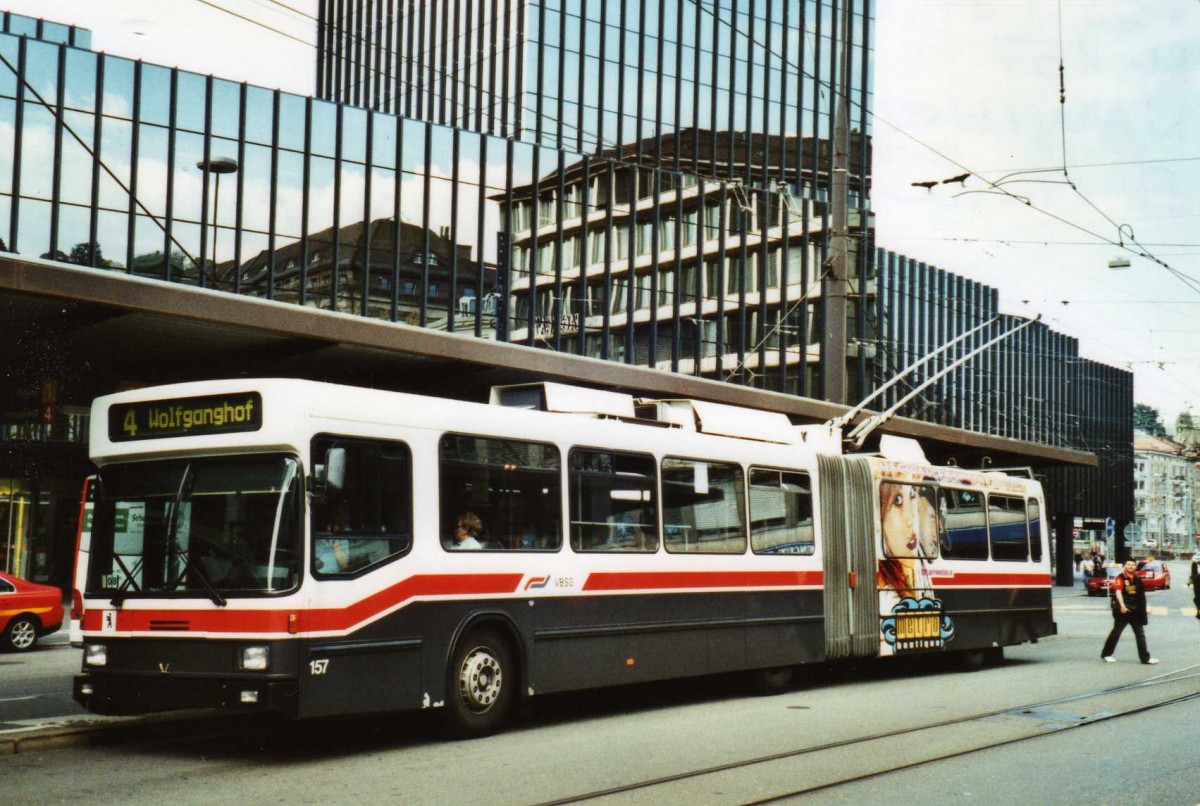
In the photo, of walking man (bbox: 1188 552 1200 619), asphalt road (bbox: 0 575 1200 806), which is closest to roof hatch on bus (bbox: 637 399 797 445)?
asphalt road (bbox: 0 575 1200 806)

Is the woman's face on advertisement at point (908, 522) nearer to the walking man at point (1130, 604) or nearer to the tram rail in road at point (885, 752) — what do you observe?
the tram rail in road at point (885, 752)

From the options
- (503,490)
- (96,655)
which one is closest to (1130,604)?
(503,490)

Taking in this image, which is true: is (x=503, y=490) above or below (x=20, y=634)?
above

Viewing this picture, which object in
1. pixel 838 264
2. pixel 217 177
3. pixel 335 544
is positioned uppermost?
pixel 217 177

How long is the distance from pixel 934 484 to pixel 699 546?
510cm

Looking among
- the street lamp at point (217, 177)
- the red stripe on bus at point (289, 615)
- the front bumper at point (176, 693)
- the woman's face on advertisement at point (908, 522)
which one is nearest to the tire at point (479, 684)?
the red stripe on bus at point (289, 615)

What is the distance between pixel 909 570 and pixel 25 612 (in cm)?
1302

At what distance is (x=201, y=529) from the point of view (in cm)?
955

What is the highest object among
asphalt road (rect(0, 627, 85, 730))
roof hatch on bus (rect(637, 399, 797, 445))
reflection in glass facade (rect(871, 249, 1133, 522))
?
reflection in glass facade (rect(871, 249, 1133, 522))

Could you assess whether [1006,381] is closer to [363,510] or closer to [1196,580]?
[1196,580]

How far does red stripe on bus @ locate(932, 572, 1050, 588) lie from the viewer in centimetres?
1713

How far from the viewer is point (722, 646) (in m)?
13.6

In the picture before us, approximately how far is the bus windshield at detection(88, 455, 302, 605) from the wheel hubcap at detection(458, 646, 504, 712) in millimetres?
1960

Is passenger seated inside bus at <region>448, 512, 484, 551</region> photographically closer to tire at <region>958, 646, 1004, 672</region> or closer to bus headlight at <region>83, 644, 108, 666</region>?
bus headlight at <region>83, 644, 108, 666</region>
